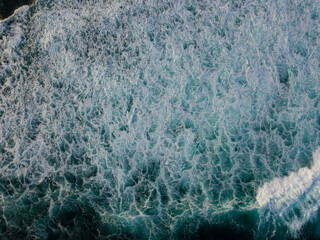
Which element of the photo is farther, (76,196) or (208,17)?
(208,17)

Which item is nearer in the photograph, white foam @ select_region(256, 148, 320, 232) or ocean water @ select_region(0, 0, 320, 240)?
white foam @ select_region(256, 148, 320, 232)

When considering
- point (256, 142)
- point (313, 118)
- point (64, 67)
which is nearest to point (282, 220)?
point (256, 142)

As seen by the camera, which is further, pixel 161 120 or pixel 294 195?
pixel 161 120

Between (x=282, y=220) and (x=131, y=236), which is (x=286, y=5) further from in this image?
(x=131, y=236)

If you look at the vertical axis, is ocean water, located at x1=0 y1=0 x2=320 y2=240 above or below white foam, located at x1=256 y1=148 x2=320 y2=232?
above

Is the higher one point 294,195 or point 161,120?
point 161,120
